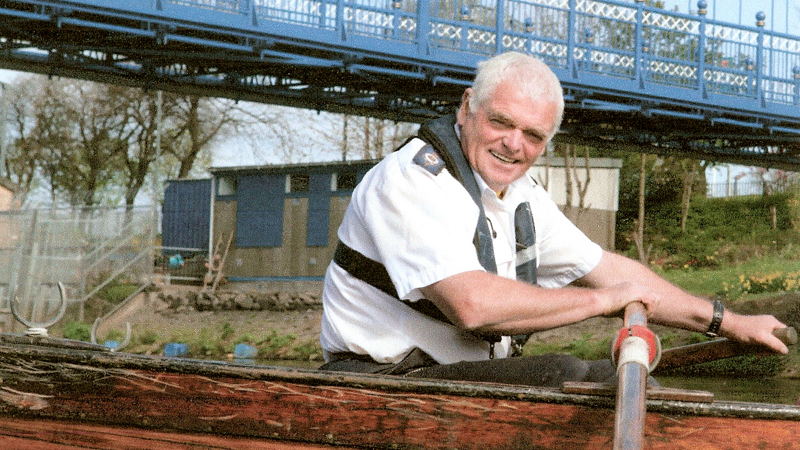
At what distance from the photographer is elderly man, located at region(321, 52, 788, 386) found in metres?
2.91

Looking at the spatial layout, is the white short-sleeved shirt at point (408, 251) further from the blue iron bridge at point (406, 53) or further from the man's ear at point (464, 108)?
the blue iron bridge at point (406, 53)

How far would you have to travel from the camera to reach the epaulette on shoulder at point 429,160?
3.02m

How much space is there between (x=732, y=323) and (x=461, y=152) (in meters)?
1.21

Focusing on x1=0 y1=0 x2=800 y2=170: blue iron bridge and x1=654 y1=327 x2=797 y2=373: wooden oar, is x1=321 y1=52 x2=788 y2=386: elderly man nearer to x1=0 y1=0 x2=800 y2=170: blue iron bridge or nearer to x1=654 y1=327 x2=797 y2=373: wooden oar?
x1=654 y1=327 x2=797 y2=373: wooden oar

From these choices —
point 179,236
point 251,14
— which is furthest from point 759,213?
point 251,14

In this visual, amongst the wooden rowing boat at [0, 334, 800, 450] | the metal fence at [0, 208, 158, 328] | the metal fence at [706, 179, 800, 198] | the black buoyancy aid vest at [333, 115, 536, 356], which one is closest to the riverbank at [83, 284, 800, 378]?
the metal fence at [0, 208, 158, 328]

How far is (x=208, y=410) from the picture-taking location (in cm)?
317

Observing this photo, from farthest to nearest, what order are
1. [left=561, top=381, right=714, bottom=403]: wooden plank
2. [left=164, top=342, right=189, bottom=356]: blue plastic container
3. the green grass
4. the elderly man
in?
the green grass, [left=164, top=342, right=189, bottom=356]: blue plastic container, the elderly man, [left=561, top=381, right=714, bottom=403]: wooden plank

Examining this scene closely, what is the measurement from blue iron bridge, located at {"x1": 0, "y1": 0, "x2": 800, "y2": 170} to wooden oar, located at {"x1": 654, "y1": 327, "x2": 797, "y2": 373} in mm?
11045

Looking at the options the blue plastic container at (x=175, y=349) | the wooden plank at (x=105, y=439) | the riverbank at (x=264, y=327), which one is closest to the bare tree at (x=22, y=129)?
the riverbank at (x=264, y=327)

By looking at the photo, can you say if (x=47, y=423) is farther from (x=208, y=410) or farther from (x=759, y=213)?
(x=759, y=213)

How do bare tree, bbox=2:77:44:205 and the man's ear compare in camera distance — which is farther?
bare tree, bbox=2:77:44:205

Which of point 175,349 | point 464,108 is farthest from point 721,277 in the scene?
point 464,108

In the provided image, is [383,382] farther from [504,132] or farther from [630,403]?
[504,132]
